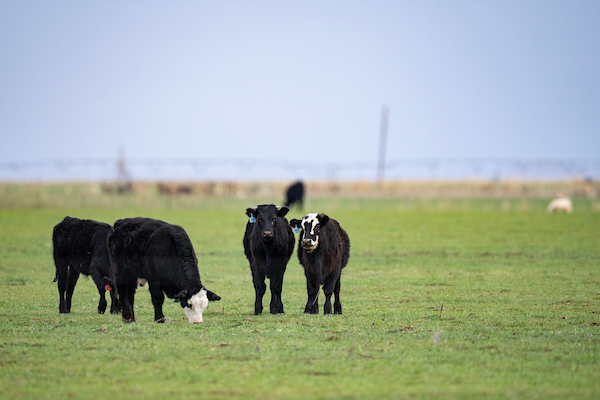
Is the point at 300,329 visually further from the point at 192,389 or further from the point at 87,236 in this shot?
the point at 87,236

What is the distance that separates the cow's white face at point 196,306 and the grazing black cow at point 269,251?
5.27ft

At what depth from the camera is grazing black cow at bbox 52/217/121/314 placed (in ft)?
36.2

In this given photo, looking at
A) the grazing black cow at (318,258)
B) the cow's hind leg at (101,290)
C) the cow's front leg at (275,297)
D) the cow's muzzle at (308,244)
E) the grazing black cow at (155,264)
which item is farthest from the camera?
the cow's front leg at (275,297)

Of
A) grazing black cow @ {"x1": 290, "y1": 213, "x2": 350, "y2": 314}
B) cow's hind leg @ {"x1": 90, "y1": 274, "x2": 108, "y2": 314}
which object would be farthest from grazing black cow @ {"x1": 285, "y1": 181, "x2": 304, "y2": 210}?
cow's hind leg @ {"x1": 90, "y1": 274, "x2": 108, "y2": 314}

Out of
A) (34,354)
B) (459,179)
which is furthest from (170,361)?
(459,179)

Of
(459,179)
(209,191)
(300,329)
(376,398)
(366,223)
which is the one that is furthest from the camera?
(459,179)

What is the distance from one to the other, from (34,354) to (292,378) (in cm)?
299

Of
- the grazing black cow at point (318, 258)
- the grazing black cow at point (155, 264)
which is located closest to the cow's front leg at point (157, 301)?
the grazing black cow at point (155, 264)

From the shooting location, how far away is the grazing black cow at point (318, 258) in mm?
10844

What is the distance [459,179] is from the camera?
226 feet

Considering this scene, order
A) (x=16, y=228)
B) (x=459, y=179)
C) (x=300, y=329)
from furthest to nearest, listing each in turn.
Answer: (x=459, y=179) → (x=16, y=228) → (x=300, y=329)

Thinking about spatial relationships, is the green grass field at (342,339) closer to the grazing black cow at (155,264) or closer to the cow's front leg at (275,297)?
the cow's front leg at (275,297)

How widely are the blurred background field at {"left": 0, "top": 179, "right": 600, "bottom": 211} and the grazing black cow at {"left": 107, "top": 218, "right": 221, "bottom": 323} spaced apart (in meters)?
35.5

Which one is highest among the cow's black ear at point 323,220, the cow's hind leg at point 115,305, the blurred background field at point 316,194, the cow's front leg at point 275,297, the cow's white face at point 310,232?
the cow's black ear at point 323,220
